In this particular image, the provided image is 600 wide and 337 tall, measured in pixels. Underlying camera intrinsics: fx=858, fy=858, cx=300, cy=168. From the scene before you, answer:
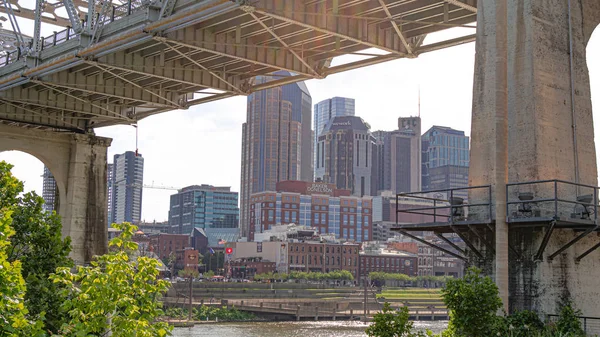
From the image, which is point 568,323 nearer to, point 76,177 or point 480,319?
point 480,319

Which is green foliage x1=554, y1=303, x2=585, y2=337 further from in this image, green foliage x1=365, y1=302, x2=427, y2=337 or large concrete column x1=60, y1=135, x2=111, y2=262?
large concrete column x1=60, y1=135, x2=111, y2=262

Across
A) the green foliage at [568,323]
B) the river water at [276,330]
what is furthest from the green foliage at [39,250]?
the river water at [276,330]

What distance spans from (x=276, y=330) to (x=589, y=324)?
104 metres

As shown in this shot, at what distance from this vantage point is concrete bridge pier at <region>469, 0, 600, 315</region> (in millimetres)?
23641

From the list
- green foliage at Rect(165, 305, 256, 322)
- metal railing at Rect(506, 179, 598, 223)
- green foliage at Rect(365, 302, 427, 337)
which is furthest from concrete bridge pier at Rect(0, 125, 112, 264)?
green foliage at Rect(165, 305, 256, 322)

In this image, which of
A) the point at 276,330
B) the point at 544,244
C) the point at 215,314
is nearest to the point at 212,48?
the point at 544,244

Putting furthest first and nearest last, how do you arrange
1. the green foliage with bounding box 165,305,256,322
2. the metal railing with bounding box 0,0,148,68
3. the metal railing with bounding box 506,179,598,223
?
the green foliage with bounding box 165,305,256,322 < the metal railing with bounding box 0,0,148,68 < the metal railing with bounding box 506,179,598,223

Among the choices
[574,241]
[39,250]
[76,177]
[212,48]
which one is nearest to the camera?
[574,241]

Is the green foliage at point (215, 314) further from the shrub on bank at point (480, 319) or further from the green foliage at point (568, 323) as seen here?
the green foliage at point (568, 323)

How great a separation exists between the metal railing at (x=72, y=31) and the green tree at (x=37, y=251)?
17.3 meters

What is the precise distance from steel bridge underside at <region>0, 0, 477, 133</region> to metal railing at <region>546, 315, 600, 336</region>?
14896 mm

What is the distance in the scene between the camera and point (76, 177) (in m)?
63.5

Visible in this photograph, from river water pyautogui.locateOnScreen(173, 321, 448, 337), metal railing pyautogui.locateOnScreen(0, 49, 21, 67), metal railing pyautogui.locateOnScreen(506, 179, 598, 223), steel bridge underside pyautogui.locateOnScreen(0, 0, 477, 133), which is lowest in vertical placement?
river water pyautogui.locateOnScreen(173, 321, 448, 337)

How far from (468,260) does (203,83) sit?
2620 cm
